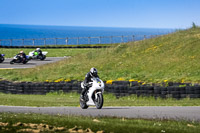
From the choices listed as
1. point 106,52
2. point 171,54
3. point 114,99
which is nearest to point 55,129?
point 114,99

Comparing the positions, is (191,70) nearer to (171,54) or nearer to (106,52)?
(171,54)

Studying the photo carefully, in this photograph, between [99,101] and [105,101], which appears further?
[105,101]

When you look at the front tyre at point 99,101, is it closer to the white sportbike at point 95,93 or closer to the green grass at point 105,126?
the white sportbike at point 95,93

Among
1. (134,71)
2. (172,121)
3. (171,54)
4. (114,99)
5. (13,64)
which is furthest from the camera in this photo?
(13,64)

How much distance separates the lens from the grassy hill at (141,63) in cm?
2826

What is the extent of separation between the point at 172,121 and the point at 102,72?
18946 millimetres

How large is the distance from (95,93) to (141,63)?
16.3 m

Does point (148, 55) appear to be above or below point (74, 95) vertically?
above

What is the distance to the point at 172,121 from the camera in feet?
40.9

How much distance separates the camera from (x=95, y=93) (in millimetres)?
15938

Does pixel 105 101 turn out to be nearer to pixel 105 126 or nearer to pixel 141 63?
A: pixel 105 126

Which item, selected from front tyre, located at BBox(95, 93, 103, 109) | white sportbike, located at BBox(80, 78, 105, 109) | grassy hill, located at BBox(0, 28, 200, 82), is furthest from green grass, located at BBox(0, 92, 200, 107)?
grassy hill, located at BBox(0, 28, 200, 82)

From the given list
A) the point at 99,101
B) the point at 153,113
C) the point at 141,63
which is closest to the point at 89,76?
the point at 99,101

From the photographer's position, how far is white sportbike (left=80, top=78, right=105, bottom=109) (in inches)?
611
